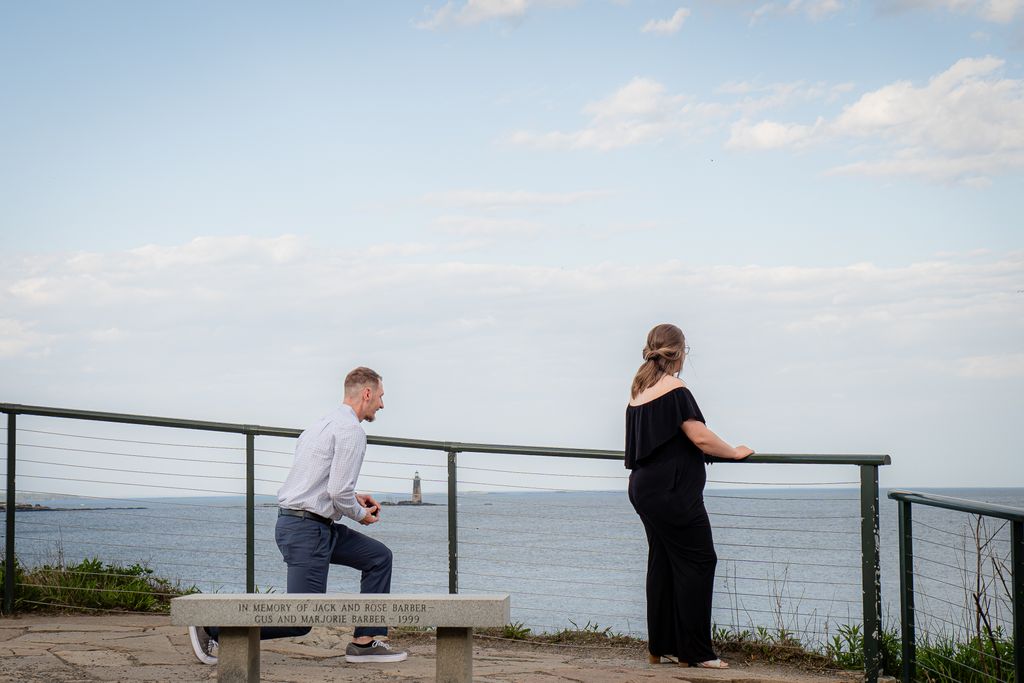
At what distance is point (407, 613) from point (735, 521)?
69132 millimetres

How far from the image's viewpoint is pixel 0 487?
23.6 ft

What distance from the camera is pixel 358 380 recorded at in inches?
232

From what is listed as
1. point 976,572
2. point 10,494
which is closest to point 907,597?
point 976,572

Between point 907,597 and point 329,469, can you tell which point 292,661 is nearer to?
point 329,469

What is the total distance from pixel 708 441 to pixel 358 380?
1902 mm

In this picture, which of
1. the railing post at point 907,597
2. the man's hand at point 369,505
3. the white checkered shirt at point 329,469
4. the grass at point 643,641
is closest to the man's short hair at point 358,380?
the white checkered shirt at point 329,469

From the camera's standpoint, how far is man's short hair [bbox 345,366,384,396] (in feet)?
19.3

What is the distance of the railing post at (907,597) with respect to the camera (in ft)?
18.4

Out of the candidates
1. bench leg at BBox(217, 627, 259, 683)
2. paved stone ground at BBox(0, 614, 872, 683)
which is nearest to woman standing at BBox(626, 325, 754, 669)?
paved stone ground at BBox(0, 614, 872, 683)

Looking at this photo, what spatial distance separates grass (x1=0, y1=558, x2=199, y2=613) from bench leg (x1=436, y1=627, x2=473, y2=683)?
3.17 m

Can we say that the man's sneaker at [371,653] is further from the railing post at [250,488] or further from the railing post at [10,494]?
the railing post at [10,494]

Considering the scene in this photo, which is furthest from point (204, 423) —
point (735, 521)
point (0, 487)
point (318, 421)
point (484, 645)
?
point (735, 521)

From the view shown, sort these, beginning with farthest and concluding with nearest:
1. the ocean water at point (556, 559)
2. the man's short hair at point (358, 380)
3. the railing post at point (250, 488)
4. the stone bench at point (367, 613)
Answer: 1. the ocean water at point (556, 559)
2. the railing post at point (250, 488)
3. the man's short hair at point (358, 380)
4. the stone bench at point (367, 613)

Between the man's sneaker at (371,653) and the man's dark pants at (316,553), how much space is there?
0.37 meters
